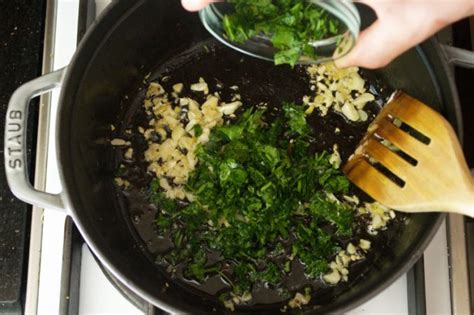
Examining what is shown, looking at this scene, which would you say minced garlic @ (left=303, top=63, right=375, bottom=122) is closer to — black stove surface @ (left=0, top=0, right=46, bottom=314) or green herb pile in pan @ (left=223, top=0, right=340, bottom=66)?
green herb pile in pan @ (left=223, top=0, right=340, bottom=66)

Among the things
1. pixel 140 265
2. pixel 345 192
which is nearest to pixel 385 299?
pixel 345 192

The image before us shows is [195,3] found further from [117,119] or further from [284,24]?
[117,119]

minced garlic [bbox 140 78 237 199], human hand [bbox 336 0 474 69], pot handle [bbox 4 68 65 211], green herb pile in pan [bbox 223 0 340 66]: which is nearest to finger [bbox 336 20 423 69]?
human hand [bbox 336 0 474 69]

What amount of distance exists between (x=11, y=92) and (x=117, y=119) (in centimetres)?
23

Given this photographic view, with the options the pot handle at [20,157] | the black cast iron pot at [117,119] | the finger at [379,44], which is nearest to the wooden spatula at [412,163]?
the black cast iron pot at [117,119]

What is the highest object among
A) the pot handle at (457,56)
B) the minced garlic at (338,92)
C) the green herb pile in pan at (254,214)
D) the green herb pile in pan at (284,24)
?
the green herb pile in pan at (284,24)

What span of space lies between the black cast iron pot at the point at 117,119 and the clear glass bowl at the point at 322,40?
177 mm

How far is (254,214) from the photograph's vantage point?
1.19 metres

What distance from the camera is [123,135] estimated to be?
1312mm

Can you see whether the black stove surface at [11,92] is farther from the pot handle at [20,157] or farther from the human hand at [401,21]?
the human hand at [401,21]

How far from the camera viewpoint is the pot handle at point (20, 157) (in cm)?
100

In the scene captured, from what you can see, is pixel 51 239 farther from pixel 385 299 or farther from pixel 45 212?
pixel 385 299

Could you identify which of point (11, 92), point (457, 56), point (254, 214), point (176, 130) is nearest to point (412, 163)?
point (457, 56)

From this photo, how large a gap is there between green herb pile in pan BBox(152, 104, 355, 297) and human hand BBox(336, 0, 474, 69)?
32 centimetres
